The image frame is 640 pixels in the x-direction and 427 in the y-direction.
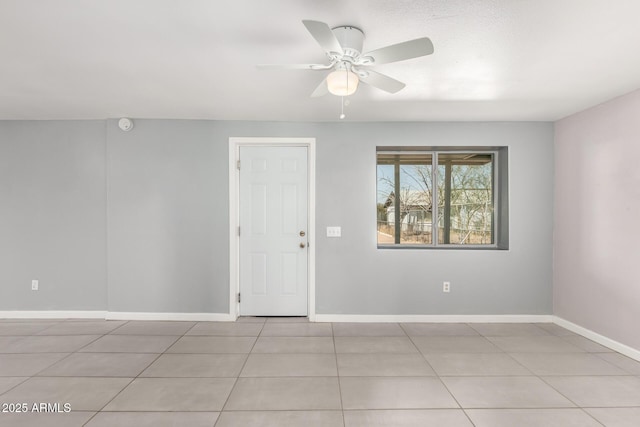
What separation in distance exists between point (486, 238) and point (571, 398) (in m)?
2.11

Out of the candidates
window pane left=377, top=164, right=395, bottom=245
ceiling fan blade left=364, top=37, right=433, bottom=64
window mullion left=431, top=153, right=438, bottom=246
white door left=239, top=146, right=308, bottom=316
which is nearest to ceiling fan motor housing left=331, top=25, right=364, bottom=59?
ceiling fan blade left=364, top=37, right=433, bottom=64

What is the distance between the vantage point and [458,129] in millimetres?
3973

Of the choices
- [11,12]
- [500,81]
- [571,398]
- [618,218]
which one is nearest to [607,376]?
[571,398]

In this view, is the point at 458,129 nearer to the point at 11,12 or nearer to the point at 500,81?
the point at 500,81

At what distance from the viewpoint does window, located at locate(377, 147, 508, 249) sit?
4156 mm

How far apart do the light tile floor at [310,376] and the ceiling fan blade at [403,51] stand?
2107 mm

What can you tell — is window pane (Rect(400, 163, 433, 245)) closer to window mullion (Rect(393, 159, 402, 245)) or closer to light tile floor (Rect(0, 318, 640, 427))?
window mullion (Rect(393, 159, 402, 245))

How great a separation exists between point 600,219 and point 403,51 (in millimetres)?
2851

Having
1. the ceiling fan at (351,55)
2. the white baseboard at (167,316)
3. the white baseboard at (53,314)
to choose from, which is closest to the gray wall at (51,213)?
the white baseboard at (53,314)

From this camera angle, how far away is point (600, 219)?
3.29 meters

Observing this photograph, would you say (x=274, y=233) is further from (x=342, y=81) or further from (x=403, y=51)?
(x=403, y=51)

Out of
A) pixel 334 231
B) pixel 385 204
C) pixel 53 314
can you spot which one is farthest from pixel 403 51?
pixel 53 314

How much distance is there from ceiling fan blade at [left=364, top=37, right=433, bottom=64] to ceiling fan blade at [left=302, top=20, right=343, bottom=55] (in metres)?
0.20

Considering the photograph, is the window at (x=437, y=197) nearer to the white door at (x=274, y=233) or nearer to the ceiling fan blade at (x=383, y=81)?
the white door at (x=274, y=233)
